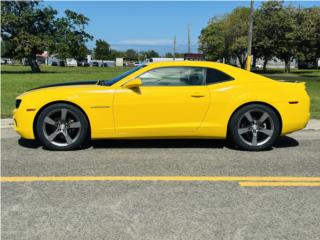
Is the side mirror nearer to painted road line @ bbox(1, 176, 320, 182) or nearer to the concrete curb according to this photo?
painted road line @ bbox(1, 176, 320, 182)

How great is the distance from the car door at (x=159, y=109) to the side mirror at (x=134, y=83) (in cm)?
6

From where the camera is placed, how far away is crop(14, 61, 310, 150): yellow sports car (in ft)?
21.2

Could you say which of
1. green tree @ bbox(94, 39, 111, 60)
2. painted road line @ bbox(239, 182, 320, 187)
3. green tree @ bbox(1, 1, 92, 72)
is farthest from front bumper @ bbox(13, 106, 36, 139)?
green tree @ bbox(94, 39, 111, 60)

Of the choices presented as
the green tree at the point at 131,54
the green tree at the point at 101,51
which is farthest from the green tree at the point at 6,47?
the green tree at the point at 131,54

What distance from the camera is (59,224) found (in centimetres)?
370

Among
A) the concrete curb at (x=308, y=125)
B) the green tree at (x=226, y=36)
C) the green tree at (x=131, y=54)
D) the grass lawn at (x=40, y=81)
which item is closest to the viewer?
the concrete curb at (x=308, y=125)

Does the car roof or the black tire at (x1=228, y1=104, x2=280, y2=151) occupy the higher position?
the car roof

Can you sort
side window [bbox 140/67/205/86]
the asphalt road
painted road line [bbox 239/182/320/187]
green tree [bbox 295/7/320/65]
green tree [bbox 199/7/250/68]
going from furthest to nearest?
green tree [bbox 199/7/250/68] → green tree [bbox 295/7/320/65] → side window [bbox 140/67/205/86] → painted road line [bbox 239/182/320/187] → the asphalt road

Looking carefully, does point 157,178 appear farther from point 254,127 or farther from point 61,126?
point 254,127

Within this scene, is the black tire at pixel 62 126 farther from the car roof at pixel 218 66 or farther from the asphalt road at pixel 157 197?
the car roof at pixel 218 66

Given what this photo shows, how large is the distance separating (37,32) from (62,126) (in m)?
49.3

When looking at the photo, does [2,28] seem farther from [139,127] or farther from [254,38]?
[139,127]

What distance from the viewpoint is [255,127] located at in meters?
6.72

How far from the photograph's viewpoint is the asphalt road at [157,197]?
11.8 ft
